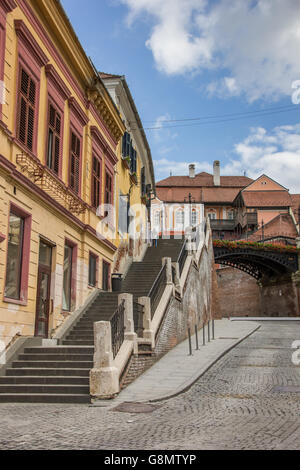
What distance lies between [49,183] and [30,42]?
11.6 feet

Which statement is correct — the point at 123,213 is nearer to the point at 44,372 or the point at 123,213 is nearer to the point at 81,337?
the point at 81,337

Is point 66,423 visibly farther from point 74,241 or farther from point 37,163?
point 74,241

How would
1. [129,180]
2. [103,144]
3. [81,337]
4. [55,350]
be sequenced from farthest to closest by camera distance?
1. [129,180]
2. [103,144]
3. [81,337]
4. [55,350]

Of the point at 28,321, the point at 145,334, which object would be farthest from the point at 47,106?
the point at 145,334

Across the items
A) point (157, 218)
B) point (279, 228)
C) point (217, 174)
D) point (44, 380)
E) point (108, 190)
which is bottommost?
point (44, 380)

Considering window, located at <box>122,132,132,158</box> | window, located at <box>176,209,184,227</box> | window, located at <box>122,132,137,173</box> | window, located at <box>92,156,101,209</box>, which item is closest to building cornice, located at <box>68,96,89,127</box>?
window, located at <box>92,156,101,209</box>

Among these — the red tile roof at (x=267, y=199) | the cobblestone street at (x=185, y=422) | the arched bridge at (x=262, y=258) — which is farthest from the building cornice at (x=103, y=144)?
the red tile roof at (x=267, y=199)

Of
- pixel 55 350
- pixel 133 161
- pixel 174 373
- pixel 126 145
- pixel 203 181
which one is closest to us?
pixel 55 350

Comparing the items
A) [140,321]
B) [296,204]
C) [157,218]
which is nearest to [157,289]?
[140,321]

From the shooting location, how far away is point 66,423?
7.52 m

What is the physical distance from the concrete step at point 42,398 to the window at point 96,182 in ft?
29.2

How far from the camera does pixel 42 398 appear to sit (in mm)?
9609

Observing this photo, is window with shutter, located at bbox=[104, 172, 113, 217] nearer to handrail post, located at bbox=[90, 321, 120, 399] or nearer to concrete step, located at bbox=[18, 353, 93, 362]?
concrete step, located at bbox=[18, 353, 93, 362]

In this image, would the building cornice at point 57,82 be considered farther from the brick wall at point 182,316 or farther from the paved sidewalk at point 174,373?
the paved sidewalk at point 174,373
